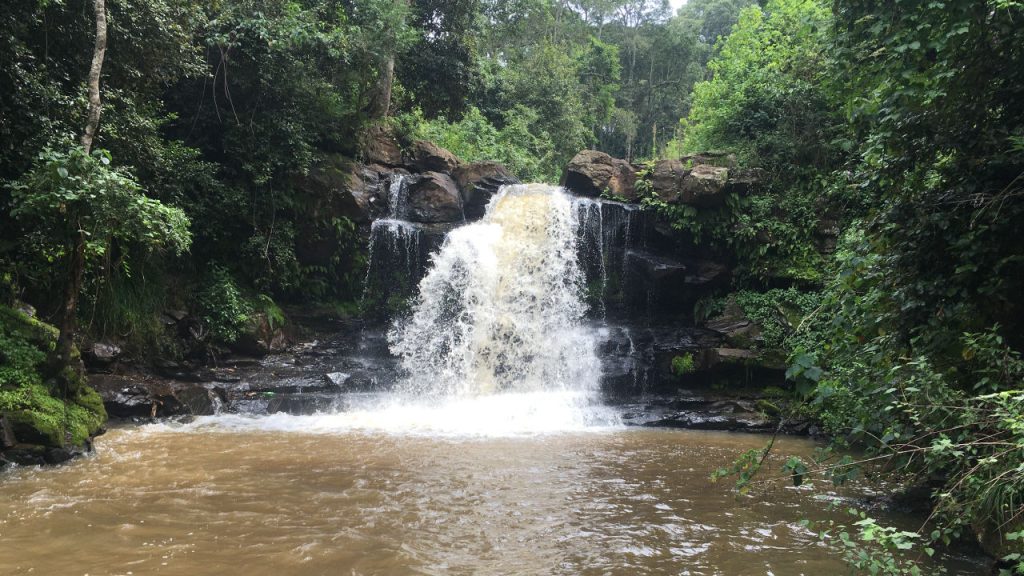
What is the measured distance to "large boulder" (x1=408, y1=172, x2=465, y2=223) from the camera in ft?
49.7

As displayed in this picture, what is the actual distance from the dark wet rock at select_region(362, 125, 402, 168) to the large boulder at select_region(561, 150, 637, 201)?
182 inches

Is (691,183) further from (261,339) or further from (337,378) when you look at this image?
(261,339)

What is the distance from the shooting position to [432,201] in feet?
50.1

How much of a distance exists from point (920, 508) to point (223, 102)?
47.5 ft

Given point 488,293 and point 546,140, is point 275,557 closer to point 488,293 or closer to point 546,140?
point 488,293

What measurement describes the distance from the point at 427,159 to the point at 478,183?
5.50 ft

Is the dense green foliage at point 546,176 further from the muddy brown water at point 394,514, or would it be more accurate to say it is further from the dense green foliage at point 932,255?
the muddy brown water at point 394,514

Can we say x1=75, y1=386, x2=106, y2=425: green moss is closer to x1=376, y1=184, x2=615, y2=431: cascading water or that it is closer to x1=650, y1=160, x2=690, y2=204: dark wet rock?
x1=376, y1=184, x2=615, y2=431: cascading water

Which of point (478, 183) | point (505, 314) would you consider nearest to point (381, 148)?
point (478, 183)

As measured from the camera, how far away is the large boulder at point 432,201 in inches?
597

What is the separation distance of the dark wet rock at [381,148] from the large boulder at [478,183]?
166 centimetres

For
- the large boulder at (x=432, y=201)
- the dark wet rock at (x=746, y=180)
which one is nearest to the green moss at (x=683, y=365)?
the dark wet rock at (x=746, y=180)

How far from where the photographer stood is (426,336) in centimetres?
1342

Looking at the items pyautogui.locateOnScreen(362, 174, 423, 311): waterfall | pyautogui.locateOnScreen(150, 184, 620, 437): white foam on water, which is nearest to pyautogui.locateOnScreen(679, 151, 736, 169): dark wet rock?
pyautogui.locateOnScreen(150, 184, 620, 437): white foam on water
